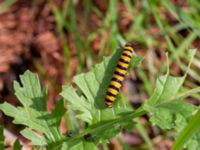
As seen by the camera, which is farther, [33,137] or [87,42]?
[87,42]

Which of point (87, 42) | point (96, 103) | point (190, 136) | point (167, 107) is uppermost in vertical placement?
point (87, 42)

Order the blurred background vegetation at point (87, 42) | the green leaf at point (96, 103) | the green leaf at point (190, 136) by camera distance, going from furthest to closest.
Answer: the blurred background vegetation at point (87, 42), the green leaf at point (96, 103), the green leaf at point (190, 136)

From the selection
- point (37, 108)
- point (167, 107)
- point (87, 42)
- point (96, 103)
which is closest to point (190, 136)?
point (167, 107)

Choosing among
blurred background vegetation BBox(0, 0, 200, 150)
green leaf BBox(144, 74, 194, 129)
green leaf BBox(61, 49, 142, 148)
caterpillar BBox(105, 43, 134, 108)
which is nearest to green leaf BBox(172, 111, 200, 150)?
green leaf BBox(144, 74, 194, 129)

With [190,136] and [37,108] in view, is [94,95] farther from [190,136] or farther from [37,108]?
[190,136]

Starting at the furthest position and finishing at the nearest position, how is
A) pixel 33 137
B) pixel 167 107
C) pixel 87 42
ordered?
pixel 87 42 → pixel 33 137 → pixel 167 107

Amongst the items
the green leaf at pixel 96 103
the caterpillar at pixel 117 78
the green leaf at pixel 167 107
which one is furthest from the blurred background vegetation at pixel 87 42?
the green leaf at pixel 167 107

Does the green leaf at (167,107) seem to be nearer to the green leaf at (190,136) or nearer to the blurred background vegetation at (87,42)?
the green leaf at (190,136)

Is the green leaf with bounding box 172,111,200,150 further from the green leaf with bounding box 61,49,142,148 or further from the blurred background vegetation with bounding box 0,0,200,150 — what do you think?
the blurred background vegetation with bounding box 0,0,200,150

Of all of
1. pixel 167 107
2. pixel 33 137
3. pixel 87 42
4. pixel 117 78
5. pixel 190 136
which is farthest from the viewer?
pixel 87 42
